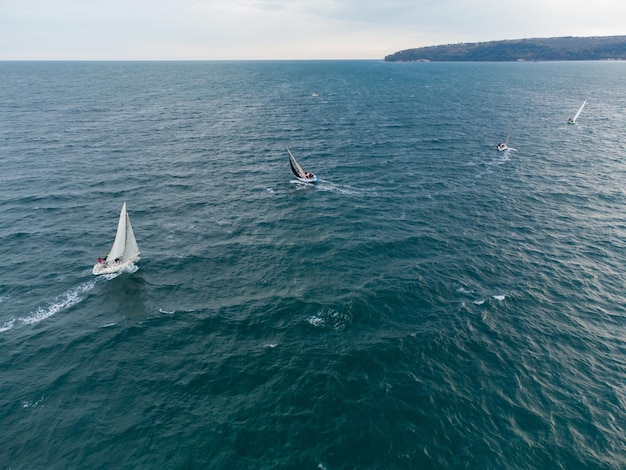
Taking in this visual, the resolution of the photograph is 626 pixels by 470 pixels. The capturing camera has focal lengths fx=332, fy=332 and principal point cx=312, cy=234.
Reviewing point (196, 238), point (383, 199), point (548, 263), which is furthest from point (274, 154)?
point (548, 263)

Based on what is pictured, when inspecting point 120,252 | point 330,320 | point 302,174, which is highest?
point 302,174

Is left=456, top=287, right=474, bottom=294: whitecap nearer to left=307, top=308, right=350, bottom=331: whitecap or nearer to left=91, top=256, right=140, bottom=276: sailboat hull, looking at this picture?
left=307, top=308, right=350, bottom=331: whitecap

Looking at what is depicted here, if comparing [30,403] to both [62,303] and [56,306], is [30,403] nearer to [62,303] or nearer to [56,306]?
[56,306]

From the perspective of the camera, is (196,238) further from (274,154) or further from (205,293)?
(274,154)

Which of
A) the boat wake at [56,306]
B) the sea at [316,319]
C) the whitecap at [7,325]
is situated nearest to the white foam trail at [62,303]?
the boat wake at [56,306]

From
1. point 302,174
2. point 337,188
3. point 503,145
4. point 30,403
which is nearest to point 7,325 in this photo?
point 30,403
